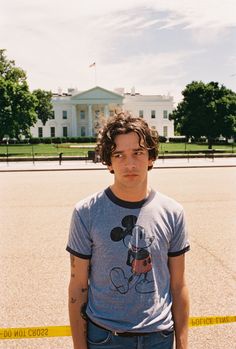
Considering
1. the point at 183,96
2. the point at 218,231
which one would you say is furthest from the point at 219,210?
the point at 183,96

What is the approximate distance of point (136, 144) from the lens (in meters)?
2.09

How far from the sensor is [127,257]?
1989 millimetres

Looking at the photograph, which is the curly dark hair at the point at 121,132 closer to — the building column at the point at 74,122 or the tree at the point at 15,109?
the tree at the point at 15,109

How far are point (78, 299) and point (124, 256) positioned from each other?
0.36 m

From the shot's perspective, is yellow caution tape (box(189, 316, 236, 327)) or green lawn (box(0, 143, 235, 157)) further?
green lawn (box(0, 143, 235, 157))

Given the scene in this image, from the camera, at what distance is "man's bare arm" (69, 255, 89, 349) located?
207cm

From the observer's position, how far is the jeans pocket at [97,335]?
202cm

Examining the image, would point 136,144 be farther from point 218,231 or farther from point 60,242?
point 218,231

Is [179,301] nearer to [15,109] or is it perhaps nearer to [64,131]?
[15,109]

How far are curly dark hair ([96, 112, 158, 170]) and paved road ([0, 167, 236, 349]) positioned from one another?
2377 mm

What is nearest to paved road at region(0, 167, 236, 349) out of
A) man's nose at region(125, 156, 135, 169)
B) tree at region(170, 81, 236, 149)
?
man's nose at region(125, 156, 135, 169)

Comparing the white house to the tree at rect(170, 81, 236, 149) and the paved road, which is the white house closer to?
the tree at rect(170, 81, 236, 149)

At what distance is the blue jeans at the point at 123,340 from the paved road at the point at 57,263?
6.15 ft

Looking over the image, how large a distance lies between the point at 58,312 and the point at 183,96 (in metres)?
65.1
